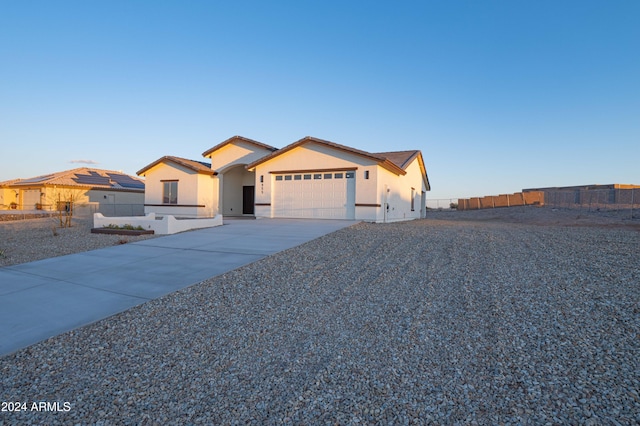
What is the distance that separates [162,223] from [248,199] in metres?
11.1

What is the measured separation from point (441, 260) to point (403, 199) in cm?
1405

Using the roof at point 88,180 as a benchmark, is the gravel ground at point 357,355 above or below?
below

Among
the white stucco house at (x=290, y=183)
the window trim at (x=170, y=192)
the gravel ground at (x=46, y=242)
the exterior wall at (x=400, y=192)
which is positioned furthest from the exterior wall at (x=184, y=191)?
the exterior wall at (x=400, y=192)

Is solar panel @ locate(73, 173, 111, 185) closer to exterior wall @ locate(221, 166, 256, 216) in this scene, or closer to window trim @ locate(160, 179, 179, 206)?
window trim @ locate(160, 179, 179, 206)

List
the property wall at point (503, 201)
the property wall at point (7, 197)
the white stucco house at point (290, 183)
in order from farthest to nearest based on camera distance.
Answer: the property wall at point (503, 201) < the property wall at point (7, 197) < the white stucco house at point (290, 183)

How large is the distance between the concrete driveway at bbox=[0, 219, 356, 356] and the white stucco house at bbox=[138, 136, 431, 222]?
5.35 meters

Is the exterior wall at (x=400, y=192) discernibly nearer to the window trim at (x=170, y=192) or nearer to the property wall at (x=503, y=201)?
the window trim at (x=170, y=192)

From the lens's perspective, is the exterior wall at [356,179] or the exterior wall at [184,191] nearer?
the exterior wall at [356,179]

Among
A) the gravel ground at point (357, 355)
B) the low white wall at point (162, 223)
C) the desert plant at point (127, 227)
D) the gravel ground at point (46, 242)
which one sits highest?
the low white wall at point (162, 223)

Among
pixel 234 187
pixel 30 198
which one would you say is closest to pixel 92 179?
pixel 30 198

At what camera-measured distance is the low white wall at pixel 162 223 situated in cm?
1359

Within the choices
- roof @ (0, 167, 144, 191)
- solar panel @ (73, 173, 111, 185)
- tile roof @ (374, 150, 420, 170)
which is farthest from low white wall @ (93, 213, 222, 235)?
solar panel @ (73, 173, 111, 185)

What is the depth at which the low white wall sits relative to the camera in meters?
13.6

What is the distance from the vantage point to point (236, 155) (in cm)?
2208
